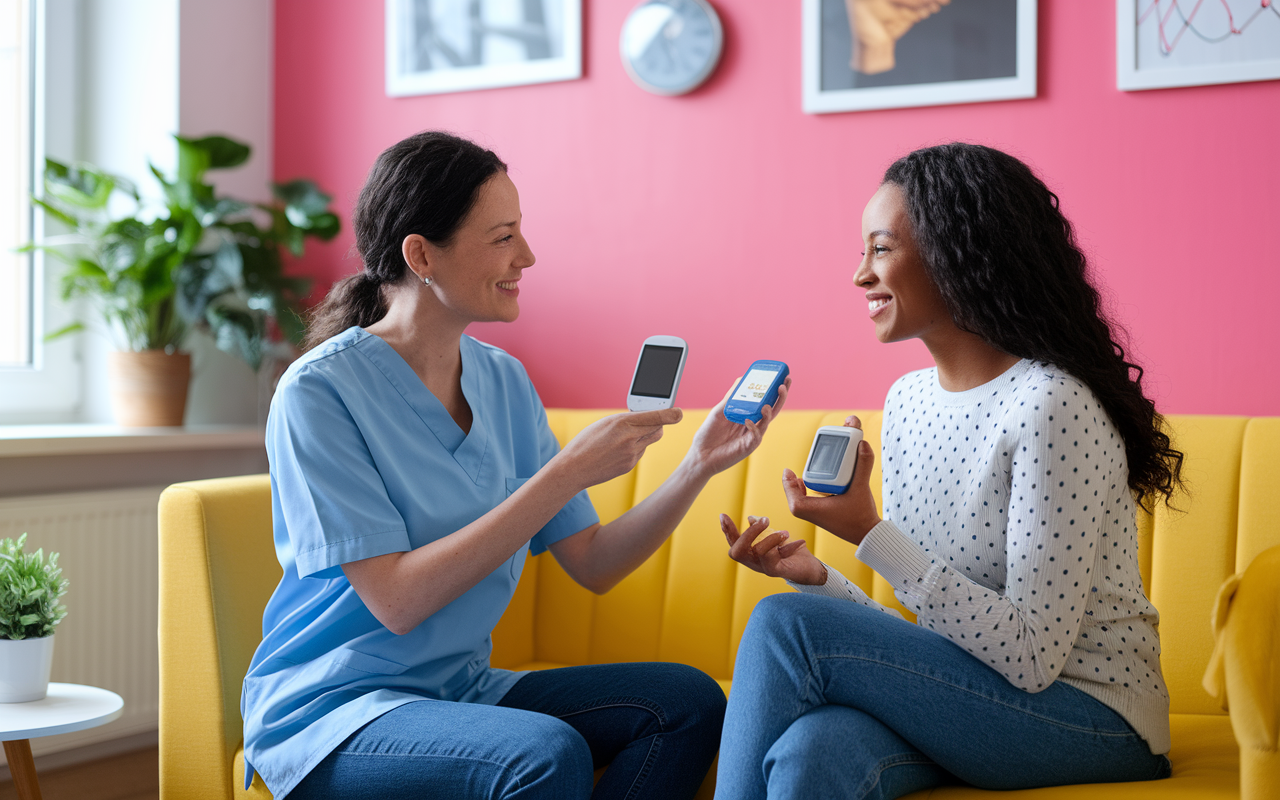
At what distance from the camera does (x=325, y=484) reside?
1.26 meters

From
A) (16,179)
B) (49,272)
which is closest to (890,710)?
(49,272)

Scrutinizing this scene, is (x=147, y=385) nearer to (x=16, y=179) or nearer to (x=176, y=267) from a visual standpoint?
(x=176, y=267)

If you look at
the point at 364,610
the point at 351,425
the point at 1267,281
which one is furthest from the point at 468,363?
the point at 1267,281

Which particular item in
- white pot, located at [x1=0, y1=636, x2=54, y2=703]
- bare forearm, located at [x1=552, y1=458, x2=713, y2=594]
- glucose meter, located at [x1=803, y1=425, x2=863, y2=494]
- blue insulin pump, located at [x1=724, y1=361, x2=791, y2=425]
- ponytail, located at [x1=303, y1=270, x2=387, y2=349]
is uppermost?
ponytail, located at [x1=303, y1=270, x2=387, y2=349]

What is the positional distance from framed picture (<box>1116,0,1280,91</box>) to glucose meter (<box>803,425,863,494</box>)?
1112 millimetres

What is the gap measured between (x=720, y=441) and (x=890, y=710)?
1.47 feet

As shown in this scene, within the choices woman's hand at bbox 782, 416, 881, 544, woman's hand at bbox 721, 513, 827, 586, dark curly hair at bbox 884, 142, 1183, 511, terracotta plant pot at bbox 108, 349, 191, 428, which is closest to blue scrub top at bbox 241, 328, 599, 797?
woman's hand at bbox 721, 513, 827, 586

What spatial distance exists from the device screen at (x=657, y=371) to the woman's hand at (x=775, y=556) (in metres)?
0.20

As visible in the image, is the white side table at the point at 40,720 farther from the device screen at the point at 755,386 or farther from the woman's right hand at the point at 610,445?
the device screen at the point at 755,386

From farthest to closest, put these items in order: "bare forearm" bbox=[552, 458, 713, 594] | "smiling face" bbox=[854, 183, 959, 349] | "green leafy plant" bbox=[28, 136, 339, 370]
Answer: "green leafy plant" bbox=[28, 136, 339, 370]
"bare forearm" bbox=[552, 458, 713, 594]
"smiling face" bbox=[854, 183, 959, 349]

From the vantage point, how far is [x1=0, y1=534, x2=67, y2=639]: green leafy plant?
1.58 metres

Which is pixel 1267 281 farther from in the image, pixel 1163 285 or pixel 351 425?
pixel 351 425

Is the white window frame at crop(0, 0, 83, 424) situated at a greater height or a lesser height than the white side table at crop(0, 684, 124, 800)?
greater

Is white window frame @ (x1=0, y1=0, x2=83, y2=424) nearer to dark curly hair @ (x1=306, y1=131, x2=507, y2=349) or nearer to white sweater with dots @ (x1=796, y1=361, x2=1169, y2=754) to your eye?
dark curly hair @ (x1=306, y1=131, x2=507, y2=349)
